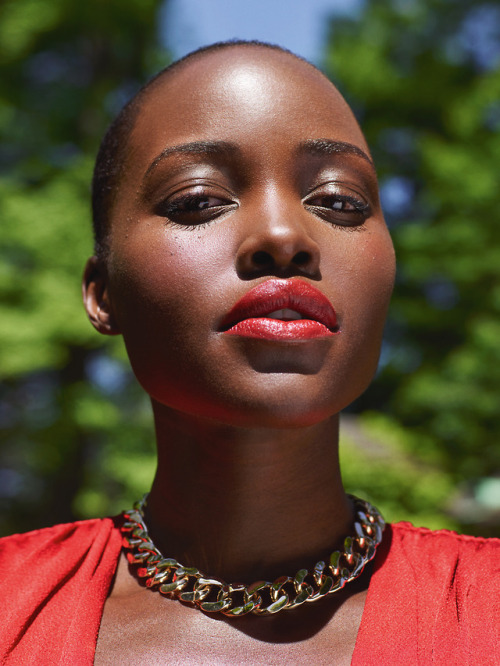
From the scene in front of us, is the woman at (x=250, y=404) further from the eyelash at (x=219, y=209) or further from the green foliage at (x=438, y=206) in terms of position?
the green foliage at (x=438, y=206)

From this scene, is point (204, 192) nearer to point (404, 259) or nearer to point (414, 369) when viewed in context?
point (404, 259)

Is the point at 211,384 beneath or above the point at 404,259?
beneath

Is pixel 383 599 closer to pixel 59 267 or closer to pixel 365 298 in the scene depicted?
pixel 365 298

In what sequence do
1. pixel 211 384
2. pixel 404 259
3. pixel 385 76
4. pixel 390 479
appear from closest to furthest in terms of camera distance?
pixel 211 384 < pixel 390 479 < pixel 404 259 < pixel 385 76

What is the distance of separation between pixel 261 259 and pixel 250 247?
4cm

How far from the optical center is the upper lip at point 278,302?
4.94 feet

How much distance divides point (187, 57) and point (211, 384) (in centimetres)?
99

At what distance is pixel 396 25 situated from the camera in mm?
11938

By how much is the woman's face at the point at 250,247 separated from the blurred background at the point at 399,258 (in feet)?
19.1

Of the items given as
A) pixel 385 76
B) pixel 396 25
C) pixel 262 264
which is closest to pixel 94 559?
pixel 262 264

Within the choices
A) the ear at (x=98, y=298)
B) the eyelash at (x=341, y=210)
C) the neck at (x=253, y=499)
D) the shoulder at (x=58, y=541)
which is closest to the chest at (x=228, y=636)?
the neck at (x=253, y=499)

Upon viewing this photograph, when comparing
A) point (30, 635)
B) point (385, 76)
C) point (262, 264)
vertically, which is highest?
point (385, 76)

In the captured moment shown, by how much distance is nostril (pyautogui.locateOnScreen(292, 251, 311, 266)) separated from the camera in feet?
5.09

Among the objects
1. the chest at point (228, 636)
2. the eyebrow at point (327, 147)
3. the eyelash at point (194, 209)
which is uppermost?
the eyebrow at point (327, 147)
